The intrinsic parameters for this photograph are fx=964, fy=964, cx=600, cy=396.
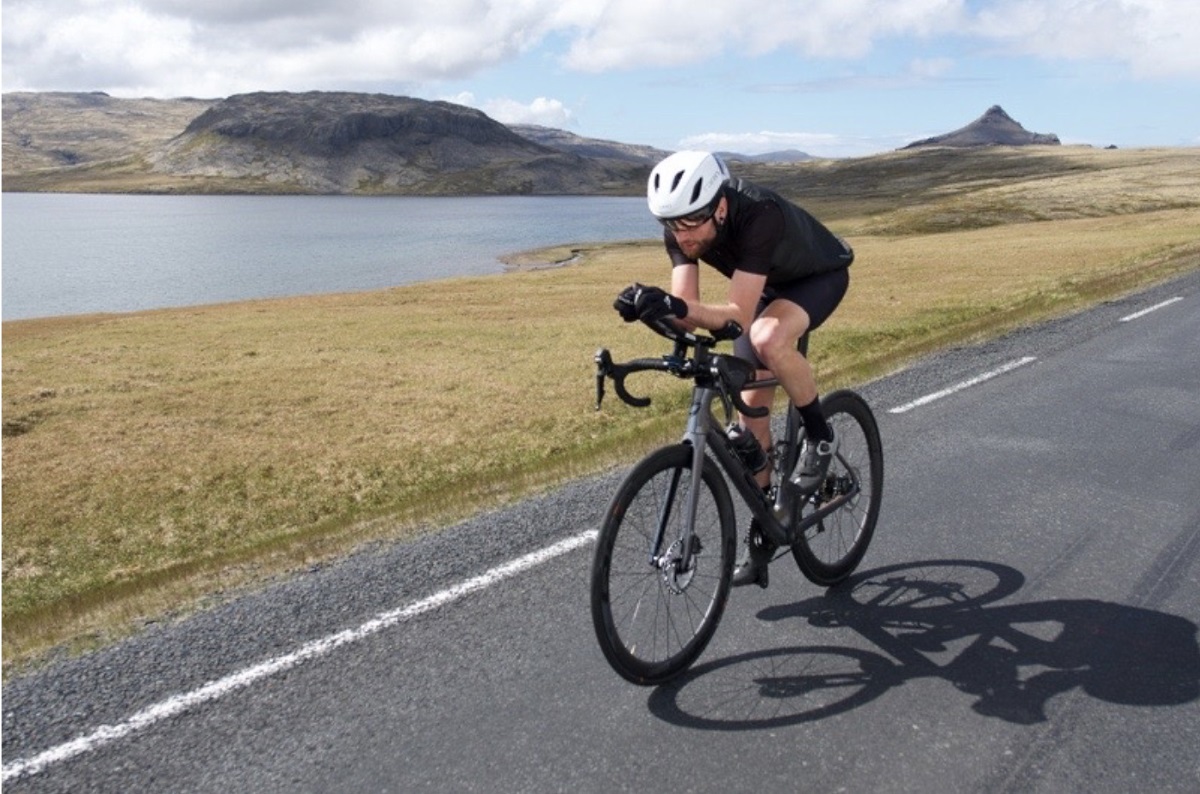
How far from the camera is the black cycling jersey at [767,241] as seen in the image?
4.68m

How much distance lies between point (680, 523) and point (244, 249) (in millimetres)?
94490

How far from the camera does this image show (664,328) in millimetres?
4469

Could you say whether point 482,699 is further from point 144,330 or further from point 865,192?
point 865,192

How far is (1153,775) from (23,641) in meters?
6.24

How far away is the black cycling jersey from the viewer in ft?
15.3

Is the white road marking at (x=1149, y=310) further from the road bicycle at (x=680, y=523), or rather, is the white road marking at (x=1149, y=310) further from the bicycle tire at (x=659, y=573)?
the bicycle tire at (x=659, y=573)

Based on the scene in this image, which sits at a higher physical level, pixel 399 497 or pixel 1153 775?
pixel 1153 775

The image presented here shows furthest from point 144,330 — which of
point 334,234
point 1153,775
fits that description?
point 334,234

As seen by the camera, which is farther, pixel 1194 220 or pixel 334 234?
pixel 334 234

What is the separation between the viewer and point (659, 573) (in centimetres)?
461

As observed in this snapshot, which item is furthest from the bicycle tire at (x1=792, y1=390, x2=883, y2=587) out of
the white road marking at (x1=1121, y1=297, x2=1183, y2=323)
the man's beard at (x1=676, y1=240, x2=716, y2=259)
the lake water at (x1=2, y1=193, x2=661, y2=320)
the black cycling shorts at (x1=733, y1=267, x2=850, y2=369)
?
the lake water at (x1=2, y1=193, x2=661, y2=320)

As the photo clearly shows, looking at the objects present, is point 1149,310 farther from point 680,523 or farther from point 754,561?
point 680,523

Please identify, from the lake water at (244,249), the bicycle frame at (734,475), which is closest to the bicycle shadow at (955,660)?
the bicycle frame at (734,475)

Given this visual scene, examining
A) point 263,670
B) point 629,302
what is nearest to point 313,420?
point 263,670
